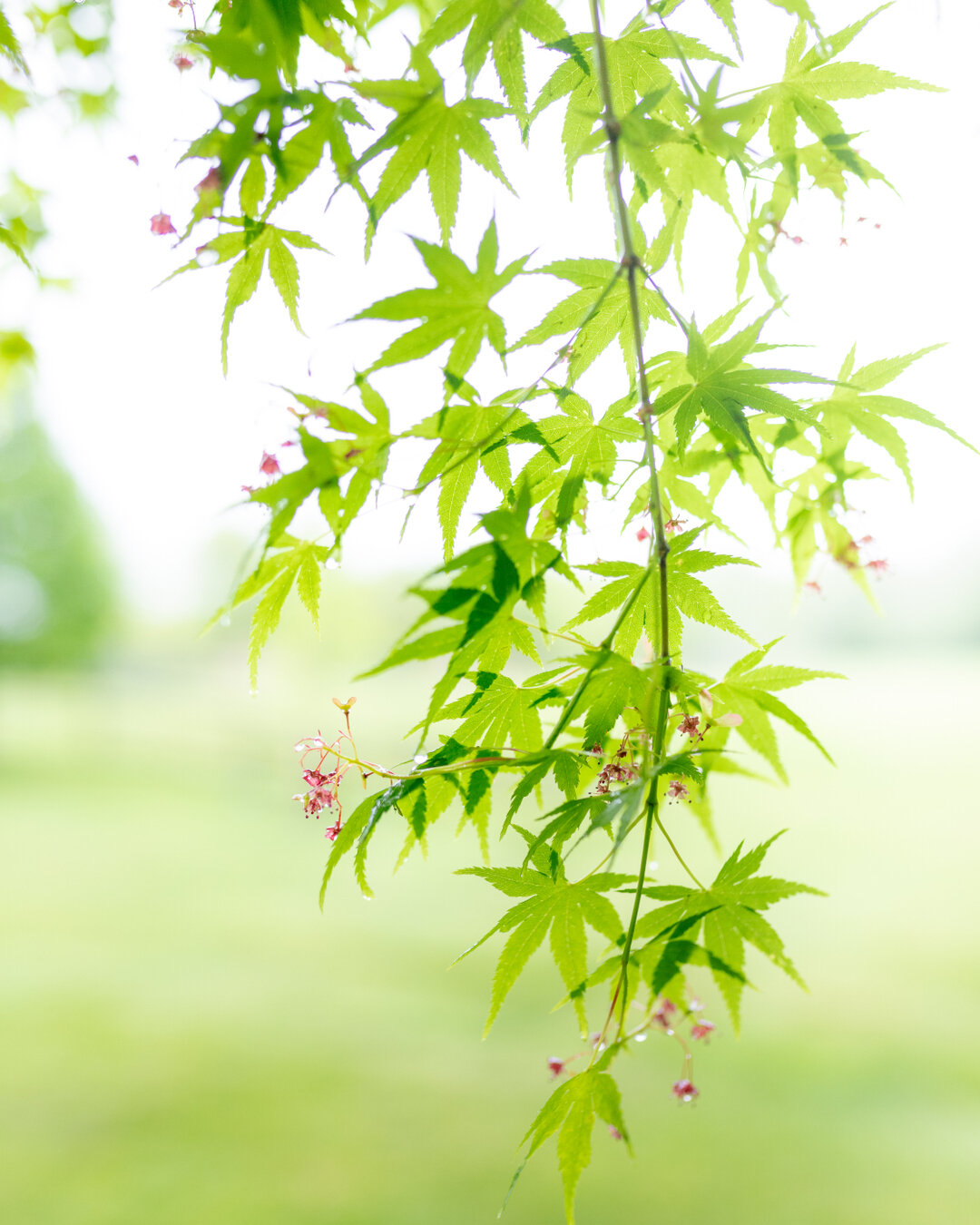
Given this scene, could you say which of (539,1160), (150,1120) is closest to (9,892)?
(150,1120)

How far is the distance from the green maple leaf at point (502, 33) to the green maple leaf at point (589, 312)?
99 millimetres

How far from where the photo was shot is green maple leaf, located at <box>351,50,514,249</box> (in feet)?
1.72

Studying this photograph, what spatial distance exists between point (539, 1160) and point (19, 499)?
36.5 feet

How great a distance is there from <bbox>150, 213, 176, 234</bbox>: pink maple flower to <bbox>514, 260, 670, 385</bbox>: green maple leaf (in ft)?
0.86

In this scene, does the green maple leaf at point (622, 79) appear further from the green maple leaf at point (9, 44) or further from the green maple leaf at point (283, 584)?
the green maple leaf at point (9, 44)

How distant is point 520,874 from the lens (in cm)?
59

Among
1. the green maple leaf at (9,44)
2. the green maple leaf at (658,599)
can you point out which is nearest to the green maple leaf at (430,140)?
the green maple leaf at (658,599)

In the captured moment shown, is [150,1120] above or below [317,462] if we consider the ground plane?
below

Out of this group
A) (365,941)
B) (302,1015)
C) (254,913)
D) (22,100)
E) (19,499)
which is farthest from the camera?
(19,499)

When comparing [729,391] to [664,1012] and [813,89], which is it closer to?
[813,89]

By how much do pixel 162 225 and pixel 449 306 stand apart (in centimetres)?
26

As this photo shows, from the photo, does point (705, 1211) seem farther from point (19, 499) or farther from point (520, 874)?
point (19, 499)

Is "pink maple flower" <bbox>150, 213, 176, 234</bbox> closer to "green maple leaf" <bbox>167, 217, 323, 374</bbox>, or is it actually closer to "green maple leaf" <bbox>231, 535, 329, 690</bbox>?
"green maple leaf" <bbox>167, 217, 323, 374</bbox>

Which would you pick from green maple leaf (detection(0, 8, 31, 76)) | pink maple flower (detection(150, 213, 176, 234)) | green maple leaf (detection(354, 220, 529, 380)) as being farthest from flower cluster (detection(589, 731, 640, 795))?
green maple leaf (detection(0, 8, 31, 76))
